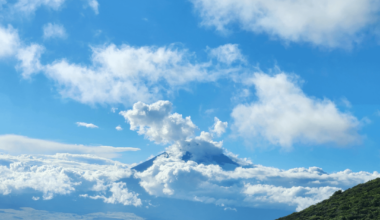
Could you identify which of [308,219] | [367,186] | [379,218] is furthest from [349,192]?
[379,218]

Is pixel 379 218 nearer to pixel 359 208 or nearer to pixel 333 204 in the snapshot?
pixel 359 208

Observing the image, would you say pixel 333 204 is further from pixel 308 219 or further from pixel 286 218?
pixel 286 218

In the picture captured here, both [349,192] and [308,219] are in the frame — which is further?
[349,192]

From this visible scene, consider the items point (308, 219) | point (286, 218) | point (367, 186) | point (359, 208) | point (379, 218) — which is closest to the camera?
point (379, 218)

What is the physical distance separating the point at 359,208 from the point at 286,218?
47.2 ft

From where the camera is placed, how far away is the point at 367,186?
144 feet

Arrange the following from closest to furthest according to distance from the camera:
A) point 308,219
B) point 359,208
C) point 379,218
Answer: point 379,218 < point 359,208 < point 308,219

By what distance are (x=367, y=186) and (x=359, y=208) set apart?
11187 millimetres

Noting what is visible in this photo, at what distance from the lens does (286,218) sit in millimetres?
47031

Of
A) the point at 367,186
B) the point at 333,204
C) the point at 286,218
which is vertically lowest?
the point at 286,218

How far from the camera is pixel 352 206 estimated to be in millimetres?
37031

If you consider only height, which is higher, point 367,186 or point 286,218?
point 367,186

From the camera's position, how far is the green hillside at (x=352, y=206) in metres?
33.9

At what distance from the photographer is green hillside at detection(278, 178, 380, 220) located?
3388cm
